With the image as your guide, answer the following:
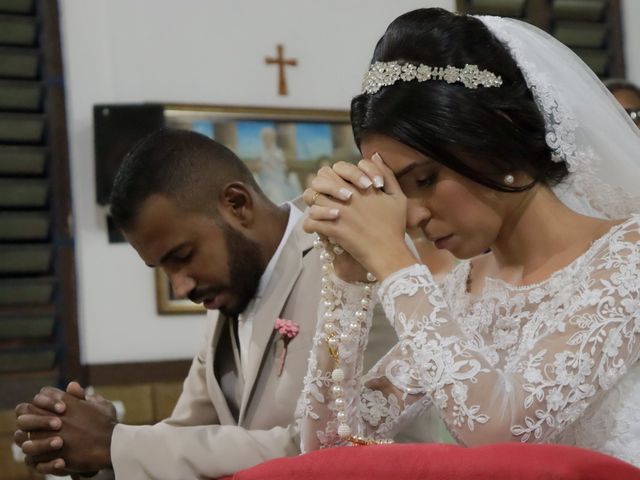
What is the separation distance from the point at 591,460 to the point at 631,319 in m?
0.62

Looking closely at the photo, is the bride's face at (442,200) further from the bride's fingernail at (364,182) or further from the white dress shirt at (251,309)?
the white dress shirt at (251,309)

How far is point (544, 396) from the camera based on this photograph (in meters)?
1.66

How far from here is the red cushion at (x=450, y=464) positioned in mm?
1153

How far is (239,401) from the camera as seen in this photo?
9.21ft

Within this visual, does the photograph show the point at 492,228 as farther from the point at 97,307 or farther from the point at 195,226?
the point at 97,307

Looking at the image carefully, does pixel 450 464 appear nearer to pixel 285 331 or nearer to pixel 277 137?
pixel 285 331

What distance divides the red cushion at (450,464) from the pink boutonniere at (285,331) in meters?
1.11

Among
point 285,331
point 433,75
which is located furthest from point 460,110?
point 285,331

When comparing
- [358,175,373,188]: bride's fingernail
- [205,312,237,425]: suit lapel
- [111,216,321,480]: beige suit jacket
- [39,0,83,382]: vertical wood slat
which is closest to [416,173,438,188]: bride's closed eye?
[358,175,373,188]: bride's fingernail

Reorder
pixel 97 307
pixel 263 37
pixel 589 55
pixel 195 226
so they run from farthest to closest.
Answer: pixel 589 55 < pixel 263 37 < pixel 97 307 < pixel 195 226

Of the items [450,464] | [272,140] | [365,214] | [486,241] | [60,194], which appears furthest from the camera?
[272,140]

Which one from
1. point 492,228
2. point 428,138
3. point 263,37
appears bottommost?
point 492,228

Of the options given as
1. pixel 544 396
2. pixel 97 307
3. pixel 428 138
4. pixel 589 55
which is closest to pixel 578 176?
pixel 428 138

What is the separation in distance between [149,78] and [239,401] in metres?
3.24
